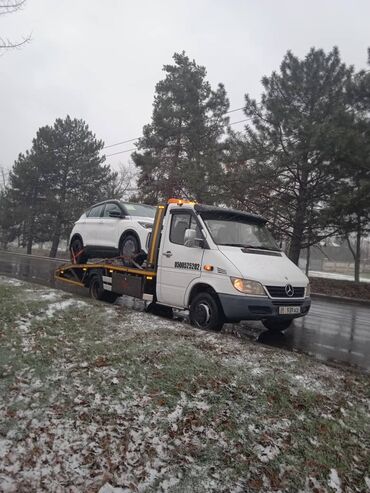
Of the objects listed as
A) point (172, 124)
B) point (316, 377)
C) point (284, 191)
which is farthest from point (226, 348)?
point (172, 124)

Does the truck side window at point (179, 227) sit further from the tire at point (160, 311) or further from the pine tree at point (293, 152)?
the pine tree at point (293, 152)

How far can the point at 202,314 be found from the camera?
6711mm

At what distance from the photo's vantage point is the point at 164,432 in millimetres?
3363

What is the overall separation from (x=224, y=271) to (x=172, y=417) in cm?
309

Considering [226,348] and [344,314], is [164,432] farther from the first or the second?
[344,314]

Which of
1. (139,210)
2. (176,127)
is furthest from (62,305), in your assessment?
(176,127)

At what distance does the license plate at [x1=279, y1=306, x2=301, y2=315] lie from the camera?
6348 millimetres

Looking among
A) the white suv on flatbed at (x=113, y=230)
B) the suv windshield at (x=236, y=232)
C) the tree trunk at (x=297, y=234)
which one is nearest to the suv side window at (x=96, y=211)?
the white suv on flatbed at (x=113, y=230)

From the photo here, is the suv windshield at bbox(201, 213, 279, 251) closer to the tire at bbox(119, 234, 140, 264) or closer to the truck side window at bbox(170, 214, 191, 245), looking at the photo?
the truck side window at bbox(170, 214, 191, 245)

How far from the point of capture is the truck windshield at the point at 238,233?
6946mm

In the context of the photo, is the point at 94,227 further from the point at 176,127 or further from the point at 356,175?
the point at 176,127

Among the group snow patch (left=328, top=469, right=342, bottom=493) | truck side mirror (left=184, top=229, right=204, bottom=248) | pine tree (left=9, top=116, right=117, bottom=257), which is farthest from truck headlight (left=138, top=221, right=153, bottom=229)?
pine tree (left=9, top=116, right=117, bottom=257)

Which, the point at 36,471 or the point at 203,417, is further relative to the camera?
the point at 203,417

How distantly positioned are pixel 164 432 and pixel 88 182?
34253 mm
